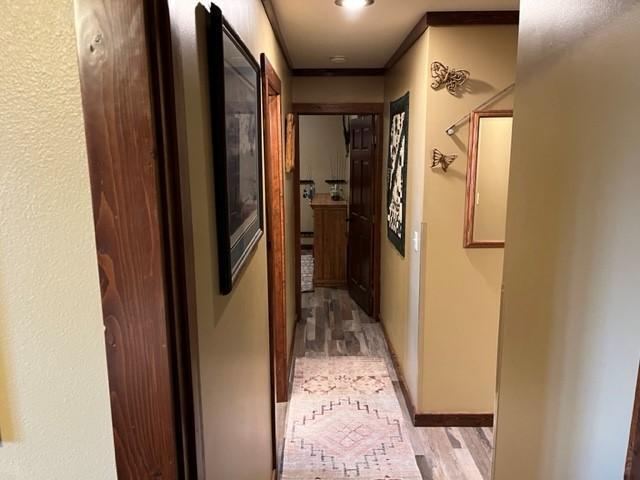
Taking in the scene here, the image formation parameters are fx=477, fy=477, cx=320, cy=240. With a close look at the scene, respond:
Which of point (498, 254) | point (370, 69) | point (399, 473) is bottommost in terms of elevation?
point (399, 473)

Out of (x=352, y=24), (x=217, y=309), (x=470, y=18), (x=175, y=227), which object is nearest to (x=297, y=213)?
(x=352, y=24)

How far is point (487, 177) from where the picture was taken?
2656 mm

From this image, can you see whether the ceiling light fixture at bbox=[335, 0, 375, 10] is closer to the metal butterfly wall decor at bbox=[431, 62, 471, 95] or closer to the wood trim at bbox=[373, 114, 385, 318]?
the metal butterfly wall decor at bbox=[431, 62, 471, 95]

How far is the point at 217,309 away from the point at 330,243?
4.70 meters

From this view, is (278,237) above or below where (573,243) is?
below

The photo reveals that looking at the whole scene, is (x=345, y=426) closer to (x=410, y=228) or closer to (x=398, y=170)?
(x=410, y=228)

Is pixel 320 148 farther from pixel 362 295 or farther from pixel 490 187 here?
pixel 490 187

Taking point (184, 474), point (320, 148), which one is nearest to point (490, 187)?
point (184, 474)

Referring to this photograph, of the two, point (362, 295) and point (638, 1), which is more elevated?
point (638, 1)

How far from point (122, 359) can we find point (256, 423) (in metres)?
1.19

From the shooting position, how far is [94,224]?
674 mm

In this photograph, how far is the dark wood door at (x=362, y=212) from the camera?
176 inches

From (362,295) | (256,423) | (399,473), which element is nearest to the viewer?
(256,423)

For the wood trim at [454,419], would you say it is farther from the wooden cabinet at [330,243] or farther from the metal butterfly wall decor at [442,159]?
the wooden cabinet at [330,243]
